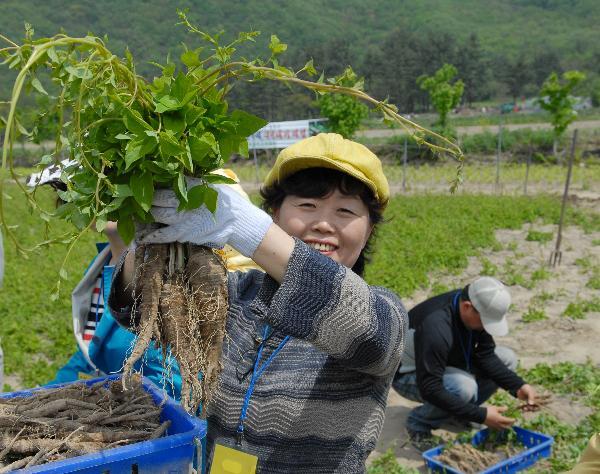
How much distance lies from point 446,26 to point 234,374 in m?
141

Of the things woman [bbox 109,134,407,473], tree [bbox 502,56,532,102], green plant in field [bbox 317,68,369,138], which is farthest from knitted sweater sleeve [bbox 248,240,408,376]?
tree [bbox 502,56,532,102]

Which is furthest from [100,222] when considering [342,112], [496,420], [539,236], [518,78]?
[518,78]

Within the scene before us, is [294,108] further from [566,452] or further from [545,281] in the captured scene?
[566,452]

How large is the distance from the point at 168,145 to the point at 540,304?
6.33m

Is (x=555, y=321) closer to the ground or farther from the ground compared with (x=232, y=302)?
closer to the ground

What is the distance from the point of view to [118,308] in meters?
1.89

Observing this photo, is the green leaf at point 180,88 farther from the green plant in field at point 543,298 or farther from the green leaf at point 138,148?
the green plant in field at point 543,298

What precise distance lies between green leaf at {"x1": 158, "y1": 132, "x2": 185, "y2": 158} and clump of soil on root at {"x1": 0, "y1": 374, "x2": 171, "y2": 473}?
621mm

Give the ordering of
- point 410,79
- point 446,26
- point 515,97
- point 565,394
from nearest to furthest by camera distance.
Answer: point 565,394
point 410,79
point 515,97
point 446,26

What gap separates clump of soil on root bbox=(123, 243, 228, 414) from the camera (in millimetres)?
1646

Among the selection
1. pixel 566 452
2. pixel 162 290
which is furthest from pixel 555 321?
pixel 162 290

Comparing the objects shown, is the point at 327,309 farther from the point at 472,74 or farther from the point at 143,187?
the point at 472,74

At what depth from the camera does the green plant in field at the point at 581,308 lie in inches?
259

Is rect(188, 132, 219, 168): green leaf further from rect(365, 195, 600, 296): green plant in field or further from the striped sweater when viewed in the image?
rect(365, 195, 600, 296): green plant in field
